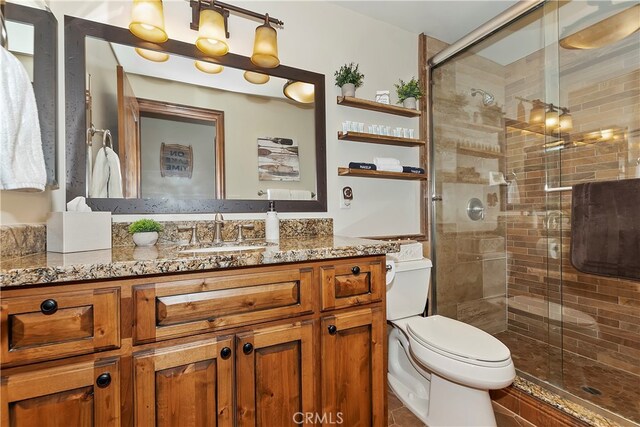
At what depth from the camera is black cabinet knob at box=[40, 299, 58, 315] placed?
0.73 metres

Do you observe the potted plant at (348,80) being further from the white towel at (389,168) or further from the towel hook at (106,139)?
the towel hook at (106,139)

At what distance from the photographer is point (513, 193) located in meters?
2.20

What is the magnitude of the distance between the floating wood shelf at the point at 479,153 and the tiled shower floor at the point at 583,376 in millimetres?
1381

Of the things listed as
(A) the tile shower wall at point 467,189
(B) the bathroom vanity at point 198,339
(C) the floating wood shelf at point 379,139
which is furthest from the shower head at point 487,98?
(B) the bathroom vanity at point 198,339

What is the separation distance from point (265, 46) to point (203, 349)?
4.71ft

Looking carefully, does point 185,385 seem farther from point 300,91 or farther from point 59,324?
point 300,91

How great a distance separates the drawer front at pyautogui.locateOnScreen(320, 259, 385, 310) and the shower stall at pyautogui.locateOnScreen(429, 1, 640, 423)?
3.90 ft

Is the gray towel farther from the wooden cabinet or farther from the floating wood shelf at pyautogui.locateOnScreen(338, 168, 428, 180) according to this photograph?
the wooden cabinet

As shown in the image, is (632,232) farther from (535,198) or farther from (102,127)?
(102,127)

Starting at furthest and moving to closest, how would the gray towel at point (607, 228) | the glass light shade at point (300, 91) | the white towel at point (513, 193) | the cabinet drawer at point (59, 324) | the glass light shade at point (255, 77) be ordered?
1. the white towel at point (513, 193)
2. the glass light shade at point (300, 91)
3. the glass light shade at point (255, 77)
4. the gray towel at point (607, 228)
5. the cabinet drawer at point (59, 324)

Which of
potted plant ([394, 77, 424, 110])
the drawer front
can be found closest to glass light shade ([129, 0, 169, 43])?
the drawer front

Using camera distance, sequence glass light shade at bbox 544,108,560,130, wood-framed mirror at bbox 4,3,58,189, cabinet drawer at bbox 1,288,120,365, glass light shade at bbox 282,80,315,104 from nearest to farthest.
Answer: cabinet drawer at bbox 1,288,120,365 < wood-framed mirror at bbox 4,3,58,189 < glass light shade at bbox 282,80,315,104 < glass light shade at bbox 544,108,560,130

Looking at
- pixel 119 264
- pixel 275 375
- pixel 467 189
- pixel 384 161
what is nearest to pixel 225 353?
pixel 275 375

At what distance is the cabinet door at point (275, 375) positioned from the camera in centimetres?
96
